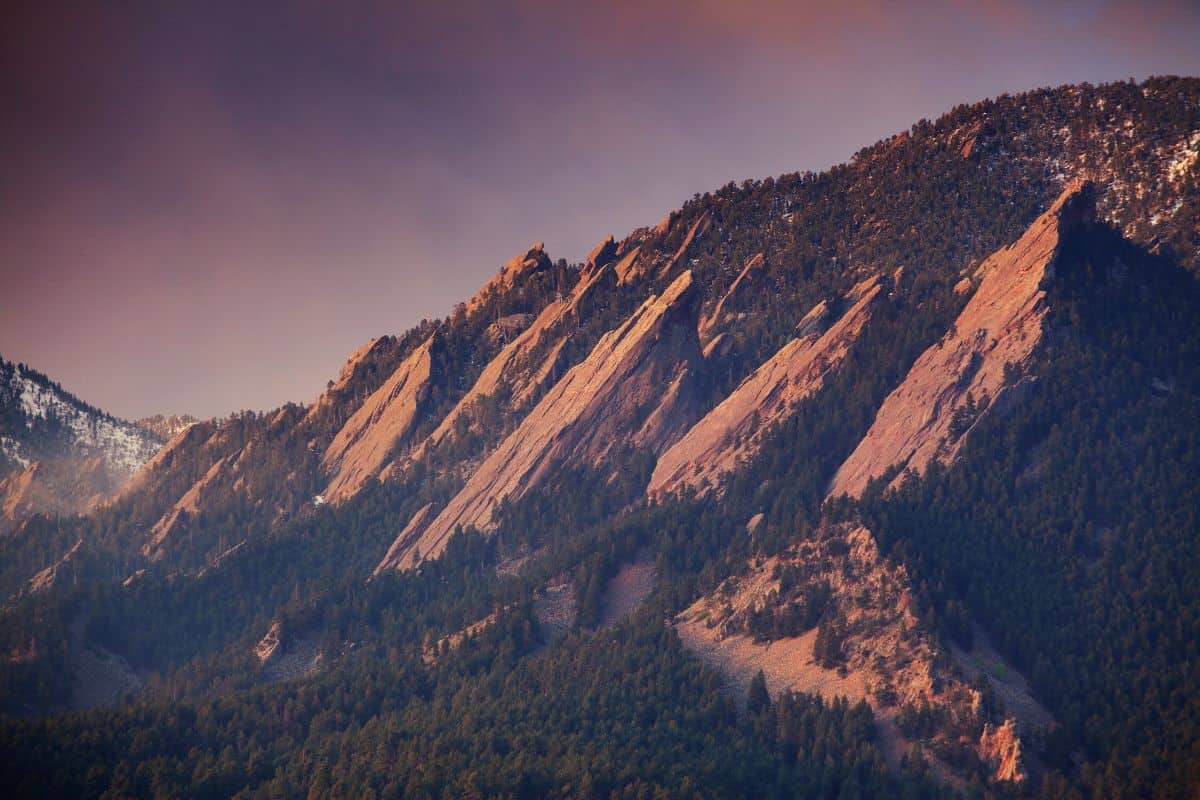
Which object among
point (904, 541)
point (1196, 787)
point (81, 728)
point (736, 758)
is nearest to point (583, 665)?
point (736, 758)

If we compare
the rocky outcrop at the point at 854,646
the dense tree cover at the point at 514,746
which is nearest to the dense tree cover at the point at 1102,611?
the rocky outcrop at the point at 854,646

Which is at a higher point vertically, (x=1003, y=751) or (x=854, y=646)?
(x=854, y=646)

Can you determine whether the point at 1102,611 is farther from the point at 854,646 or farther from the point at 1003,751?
the point at 1003,751

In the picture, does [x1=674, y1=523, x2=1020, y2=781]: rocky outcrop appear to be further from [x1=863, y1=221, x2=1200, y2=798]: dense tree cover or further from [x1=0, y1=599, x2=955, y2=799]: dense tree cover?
[x1=863, y1=221, x2=1200, y2=798]: dense tree cover

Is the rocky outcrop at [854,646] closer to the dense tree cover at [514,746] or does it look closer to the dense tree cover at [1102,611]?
the dense tree cover at [514,746]

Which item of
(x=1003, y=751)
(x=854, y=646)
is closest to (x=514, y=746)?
(x=854, y=646)

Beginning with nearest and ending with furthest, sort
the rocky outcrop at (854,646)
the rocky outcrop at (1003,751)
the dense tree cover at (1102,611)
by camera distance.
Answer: the rocky outcrop at (1003,751) → the dense tree cover at (1102,611) → the rocky outcrop at (854,646)

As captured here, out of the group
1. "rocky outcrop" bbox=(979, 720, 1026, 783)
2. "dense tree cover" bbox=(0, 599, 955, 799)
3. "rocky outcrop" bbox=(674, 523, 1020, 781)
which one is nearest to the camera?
"rocky outcrop" bbox=(979, 720, 1026, 783)

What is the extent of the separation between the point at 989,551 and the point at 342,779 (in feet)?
288

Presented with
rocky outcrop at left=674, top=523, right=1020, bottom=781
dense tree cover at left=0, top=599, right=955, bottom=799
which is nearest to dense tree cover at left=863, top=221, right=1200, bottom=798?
rocky outcrop at left=674, top=523, right=1020, bottom=781

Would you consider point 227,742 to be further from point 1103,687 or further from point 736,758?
point 1103,687

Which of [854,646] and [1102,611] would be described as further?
[854,646]

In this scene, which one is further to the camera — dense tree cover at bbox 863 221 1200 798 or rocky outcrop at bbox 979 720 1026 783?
dense tree cover at bbox 863 221 1200 798

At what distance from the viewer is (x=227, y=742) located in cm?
19200
